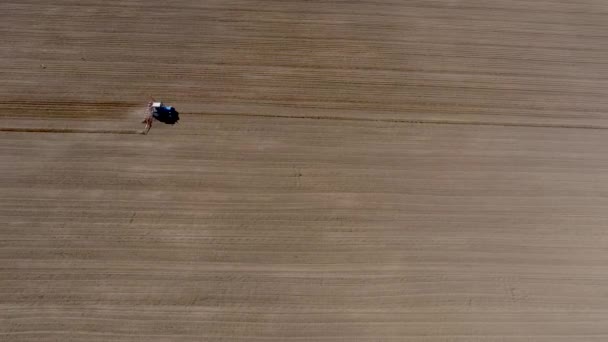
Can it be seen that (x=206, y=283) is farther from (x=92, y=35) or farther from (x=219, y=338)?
(x=92, y=35)

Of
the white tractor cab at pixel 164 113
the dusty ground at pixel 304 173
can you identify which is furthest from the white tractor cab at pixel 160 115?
the dusty ground at pixel 304 173

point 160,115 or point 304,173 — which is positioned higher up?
point 160,115

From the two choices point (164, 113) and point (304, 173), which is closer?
point (304, 173)

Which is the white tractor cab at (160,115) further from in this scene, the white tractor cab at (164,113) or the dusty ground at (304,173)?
the dusty ground at (304,173)

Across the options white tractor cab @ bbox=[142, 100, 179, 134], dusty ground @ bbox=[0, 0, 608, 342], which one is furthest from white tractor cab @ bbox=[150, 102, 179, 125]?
dusty ground @ bbox=[0, 0, 608, 342]

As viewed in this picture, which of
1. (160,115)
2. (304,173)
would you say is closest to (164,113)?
(160,115)

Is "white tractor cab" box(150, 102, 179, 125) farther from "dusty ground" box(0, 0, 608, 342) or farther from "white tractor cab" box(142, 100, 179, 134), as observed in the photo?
"dusty ground" box(0, 0, 608, 342)

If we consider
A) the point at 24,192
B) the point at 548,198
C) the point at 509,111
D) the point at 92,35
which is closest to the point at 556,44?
the point at 509,111

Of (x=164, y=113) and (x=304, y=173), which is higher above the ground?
(x=164, y=113)

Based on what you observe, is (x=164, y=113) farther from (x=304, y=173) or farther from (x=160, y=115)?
(x=304, y=173)

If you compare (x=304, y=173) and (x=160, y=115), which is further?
(x=160, y=115)
